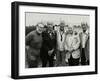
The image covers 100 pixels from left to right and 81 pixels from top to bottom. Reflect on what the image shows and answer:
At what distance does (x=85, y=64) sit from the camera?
1433 mm

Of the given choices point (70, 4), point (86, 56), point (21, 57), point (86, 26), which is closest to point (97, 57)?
point (86, 56)

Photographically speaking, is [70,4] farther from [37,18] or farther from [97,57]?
[97,57]

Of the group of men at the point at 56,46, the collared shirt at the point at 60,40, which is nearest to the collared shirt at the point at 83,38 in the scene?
the group of men at the point at 56,46

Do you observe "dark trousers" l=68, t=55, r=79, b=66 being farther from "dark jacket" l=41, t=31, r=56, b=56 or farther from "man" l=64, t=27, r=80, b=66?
"dark jacket" l=41, t=31, r=56, b=56

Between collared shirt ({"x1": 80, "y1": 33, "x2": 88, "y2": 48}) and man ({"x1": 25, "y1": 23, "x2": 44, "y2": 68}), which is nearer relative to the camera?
man ({"x1": 25, "y1": 23, "x2": 44, "y2": 68})

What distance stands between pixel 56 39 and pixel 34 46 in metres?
0.12

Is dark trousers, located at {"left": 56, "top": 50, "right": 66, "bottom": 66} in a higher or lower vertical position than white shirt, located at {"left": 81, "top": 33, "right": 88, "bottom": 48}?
lower

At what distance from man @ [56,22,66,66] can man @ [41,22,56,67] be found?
0.03m

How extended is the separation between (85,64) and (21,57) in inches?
13.5

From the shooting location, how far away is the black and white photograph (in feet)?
4.30

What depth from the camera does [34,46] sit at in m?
1.31

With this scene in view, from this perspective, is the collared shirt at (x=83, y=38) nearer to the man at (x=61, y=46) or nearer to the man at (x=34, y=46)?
the man at (x=61, y=46)

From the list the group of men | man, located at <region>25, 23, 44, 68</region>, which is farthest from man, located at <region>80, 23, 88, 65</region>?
man, located at <region>25, 23, 44, 68</region>

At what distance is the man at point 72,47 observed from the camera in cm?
139
